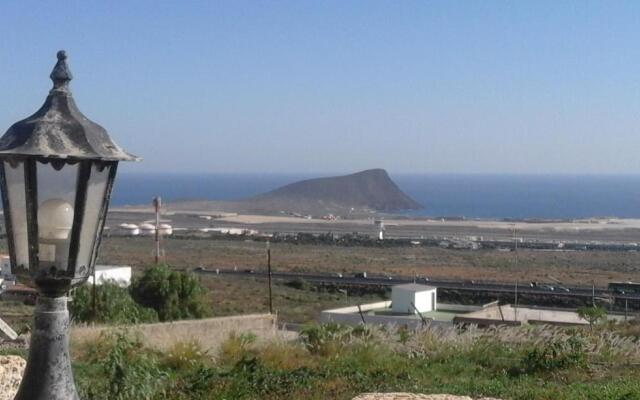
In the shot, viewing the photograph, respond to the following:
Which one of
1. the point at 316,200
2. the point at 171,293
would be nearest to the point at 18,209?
the point at 171,293

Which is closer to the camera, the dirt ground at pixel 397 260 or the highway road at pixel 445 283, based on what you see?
the highway road at pixel 445 283

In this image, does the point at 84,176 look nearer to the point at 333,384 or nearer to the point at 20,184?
the point at 20,184

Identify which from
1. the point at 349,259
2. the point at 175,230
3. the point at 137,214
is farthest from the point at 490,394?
the point at 137,214

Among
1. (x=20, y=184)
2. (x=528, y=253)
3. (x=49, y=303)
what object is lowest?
(x=528, y=253)

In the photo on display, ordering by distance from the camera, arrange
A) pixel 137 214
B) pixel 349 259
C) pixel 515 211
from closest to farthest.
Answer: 1. pixel 349 259
2. pixel 137 214
3. pixel 515 211

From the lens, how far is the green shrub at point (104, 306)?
2112 cm

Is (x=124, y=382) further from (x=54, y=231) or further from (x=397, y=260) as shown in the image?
(x=397, y=260)

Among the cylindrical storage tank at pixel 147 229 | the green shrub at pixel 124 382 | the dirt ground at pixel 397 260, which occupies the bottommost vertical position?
the dirt ground at pixel 397 260

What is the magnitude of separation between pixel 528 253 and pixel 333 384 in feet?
245

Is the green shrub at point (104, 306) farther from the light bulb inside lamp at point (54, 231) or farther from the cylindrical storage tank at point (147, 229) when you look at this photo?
the cylindrical storage tank at point (147, 229)

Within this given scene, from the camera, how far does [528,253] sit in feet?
268

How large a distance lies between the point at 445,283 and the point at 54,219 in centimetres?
4806

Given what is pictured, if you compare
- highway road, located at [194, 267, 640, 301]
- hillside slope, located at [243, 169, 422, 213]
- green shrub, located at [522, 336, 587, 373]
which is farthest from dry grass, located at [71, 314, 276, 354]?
hillside slope, located at [243, 169, 422, 213]

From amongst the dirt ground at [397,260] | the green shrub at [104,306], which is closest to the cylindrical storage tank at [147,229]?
the dirt ground at [397,260]
